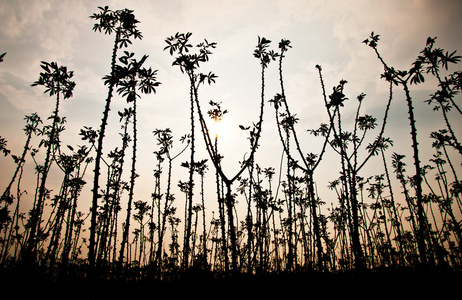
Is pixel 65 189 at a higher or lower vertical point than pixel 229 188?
higher

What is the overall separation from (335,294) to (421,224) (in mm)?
3610

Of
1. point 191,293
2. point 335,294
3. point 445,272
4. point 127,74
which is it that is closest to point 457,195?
point 445,272

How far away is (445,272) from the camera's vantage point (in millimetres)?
5781

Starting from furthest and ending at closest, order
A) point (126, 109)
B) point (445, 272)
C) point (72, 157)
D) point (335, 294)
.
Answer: point (72, 157)
point (126, 109)
point (445, 272)
point (335, 294)

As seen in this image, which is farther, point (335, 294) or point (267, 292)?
point (267, 292)

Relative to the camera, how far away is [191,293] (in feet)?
20.6

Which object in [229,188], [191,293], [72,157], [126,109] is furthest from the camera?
[72,157]

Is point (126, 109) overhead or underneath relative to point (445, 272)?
overhead

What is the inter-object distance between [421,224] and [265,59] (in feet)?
23.3

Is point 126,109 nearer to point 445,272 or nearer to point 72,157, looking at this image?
point 72,157

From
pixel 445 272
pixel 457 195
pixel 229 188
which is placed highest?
pixel 457 195

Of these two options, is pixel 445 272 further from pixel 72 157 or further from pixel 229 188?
pixel 72 157

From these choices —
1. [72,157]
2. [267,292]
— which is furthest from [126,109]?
[267,292]

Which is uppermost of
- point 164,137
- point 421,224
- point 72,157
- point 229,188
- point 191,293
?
point 164,137
